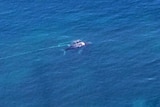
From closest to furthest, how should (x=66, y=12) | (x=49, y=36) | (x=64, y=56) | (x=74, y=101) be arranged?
(x=74, y=101) → (x=64, y=56) → (x=49, y=36) → (x=66, y=12)

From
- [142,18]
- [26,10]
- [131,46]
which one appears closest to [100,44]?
[131,46]

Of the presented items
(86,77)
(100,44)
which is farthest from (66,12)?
(86,77)

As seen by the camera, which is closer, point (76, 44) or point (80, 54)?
point (80, 54)

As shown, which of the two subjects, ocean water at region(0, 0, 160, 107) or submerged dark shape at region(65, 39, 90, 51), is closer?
ocean water at region(0, 0, 160, 107)

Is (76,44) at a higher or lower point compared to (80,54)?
higher

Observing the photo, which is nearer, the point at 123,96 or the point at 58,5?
the point at 123,96

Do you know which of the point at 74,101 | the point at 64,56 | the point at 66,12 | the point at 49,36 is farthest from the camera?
the point at 66,12

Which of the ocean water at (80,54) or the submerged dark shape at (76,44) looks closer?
the ocean water at (80,54)

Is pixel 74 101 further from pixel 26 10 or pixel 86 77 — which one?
pixel 26 10
